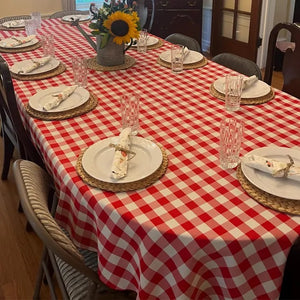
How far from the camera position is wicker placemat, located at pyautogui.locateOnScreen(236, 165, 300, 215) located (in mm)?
954

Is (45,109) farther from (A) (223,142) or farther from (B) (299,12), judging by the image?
(B) (299,12)

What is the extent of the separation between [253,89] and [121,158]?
0.75m

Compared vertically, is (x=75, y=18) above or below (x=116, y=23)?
below

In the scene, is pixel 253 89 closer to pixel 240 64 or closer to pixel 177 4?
pixel 240 64

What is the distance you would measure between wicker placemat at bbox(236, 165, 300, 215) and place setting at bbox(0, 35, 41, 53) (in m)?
1.67

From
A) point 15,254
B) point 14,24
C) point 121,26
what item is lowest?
point 15,254

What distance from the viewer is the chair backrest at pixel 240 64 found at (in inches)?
74.6

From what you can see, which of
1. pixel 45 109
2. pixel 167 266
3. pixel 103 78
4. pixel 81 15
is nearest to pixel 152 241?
pixel 167 266

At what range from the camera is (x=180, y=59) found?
74.2 inches

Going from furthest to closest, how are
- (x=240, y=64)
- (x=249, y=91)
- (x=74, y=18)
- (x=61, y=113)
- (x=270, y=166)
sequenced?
(x=74, y=18), (x=240, y=64), (x=249, y=91), (x=61, y=113), (x=270, y=166)

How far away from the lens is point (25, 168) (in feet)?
3.52

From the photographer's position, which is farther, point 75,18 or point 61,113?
point 75,18

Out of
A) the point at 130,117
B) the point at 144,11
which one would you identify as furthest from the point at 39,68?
the point at 144,11

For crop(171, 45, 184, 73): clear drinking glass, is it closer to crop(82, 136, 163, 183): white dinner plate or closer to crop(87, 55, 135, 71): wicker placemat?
crop(87, 55, 135, 71): wicker placemat
